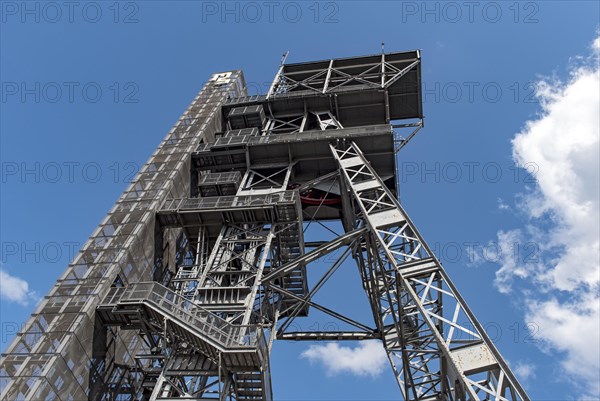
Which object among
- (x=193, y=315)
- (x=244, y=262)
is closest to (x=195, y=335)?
(x=193, y=315)

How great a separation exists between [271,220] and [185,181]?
6071 millimetres

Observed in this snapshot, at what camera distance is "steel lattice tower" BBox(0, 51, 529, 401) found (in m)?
17.7

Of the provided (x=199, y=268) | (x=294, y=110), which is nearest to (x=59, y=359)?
(x=199, y=268)

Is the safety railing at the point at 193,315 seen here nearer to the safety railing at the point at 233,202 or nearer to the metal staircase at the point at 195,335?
the metal staircase at the point at 195,335

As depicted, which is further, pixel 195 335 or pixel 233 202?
pixel 233 202

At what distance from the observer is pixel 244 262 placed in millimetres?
22547

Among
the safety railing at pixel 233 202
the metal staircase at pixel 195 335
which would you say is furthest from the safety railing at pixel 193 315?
the safety railing at pixel 233 202

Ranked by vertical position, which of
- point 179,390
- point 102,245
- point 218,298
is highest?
point 102,245

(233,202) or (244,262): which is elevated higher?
(233,202)

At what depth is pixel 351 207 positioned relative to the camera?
26391mm

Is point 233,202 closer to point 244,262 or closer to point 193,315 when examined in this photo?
point 244,262

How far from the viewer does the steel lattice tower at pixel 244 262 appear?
17688 millimetres

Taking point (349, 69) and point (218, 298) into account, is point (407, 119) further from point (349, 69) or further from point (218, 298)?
point (218, 298)

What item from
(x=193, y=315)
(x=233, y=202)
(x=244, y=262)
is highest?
(x=233, y=202)
